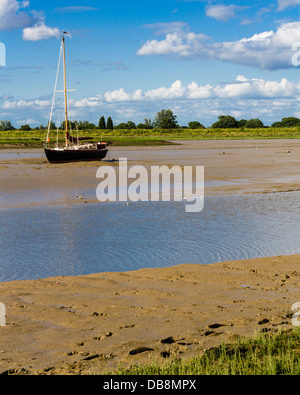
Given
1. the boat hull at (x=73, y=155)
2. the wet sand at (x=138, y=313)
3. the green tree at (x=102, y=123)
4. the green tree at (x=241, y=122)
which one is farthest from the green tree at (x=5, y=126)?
the wet sand at (x=138, y=313)

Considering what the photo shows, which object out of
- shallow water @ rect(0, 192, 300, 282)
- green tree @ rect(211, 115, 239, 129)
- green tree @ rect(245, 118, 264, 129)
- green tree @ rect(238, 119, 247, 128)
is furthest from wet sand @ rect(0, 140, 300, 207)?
green tree @ rect(245, 118, 264, 129)

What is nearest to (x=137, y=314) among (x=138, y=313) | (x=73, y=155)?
(x=138, y=313)

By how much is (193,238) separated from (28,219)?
19.0 feet

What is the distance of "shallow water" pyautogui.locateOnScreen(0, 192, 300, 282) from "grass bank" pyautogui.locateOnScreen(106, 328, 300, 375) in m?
4.92

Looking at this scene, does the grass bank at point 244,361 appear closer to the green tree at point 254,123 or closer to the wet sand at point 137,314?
the wet sand at point 137,314

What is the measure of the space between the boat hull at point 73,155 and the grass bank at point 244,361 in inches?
1409

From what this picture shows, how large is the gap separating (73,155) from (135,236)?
28.8m

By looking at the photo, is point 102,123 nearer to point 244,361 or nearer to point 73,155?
point 73,155

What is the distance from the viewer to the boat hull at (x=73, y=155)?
134 ft

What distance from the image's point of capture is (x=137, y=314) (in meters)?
7.57

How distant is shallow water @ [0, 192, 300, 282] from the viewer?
11.3 m

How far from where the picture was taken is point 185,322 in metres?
7.17
